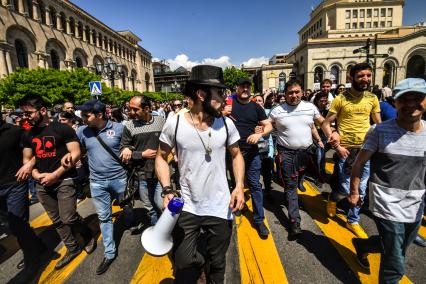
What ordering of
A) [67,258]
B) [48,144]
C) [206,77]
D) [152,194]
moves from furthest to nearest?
[152,194]
[67,258]
[48,144]
[206,77]

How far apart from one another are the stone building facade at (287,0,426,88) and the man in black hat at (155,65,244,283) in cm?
4552

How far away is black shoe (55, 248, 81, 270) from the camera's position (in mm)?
3215

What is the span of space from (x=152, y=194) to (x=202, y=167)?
177 cm

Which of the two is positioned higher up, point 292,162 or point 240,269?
point 292,162

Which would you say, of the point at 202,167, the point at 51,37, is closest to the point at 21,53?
the point at 51,37

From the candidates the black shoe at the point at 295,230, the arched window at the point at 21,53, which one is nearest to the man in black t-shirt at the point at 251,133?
the black shoe at the point at 295,230

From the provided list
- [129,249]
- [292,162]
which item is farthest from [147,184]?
[292,162]

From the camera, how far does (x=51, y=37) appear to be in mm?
31672

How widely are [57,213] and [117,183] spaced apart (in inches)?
35.9

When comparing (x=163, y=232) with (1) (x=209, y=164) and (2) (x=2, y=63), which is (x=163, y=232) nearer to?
(1) (x=209, y=164)

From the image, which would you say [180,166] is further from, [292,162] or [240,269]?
[292,162]

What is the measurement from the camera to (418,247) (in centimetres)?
311

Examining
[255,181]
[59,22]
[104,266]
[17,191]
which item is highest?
[59,22]

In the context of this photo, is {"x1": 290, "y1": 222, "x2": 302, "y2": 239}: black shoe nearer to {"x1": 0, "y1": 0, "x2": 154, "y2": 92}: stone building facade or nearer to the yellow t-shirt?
the yellow t-shirt
